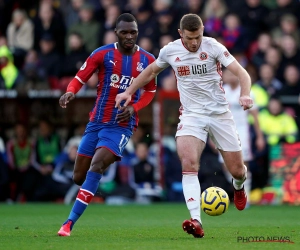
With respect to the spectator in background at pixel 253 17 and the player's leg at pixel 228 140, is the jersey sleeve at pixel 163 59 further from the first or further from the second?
the spectator in background at pixel 253 17

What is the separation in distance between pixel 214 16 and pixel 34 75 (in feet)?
13.7

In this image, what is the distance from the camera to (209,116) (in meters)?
9.37

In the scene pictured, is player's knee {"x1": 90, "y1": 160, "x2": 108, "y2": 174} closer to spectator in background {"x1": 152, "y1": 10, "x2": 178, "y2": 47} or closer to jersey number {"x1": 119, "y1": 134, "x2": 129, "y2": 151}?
jersey number {"x1": 119, "y1": 134, "x2": 129, "y2": 151}

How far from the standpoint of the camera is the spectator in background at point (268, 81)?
16266 millimetres

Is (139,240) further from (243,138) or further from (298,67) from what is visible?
(298,67)

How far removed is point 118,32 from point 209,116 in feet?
5.09

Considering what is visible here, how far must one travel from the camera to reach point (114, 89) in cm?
997

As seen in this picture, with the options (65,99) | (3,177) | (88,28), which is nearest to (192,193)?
(65,99)

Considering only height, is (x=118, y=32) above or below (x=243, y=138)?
above

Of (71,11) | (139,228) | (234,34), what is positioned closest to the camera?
(139,228)

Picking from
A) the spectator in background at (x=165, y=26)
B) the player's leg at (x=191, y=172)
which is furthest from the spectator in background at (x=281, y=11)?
the player's leg at (x=191, y=172)

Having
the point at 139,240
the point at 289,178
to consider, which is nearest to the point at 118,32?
the point at 139,240

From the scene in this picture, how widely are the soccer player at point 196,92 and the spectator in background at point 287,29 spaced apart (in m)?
8.10

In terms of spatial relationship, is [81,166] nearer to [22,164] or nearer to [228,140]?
[228,140]
